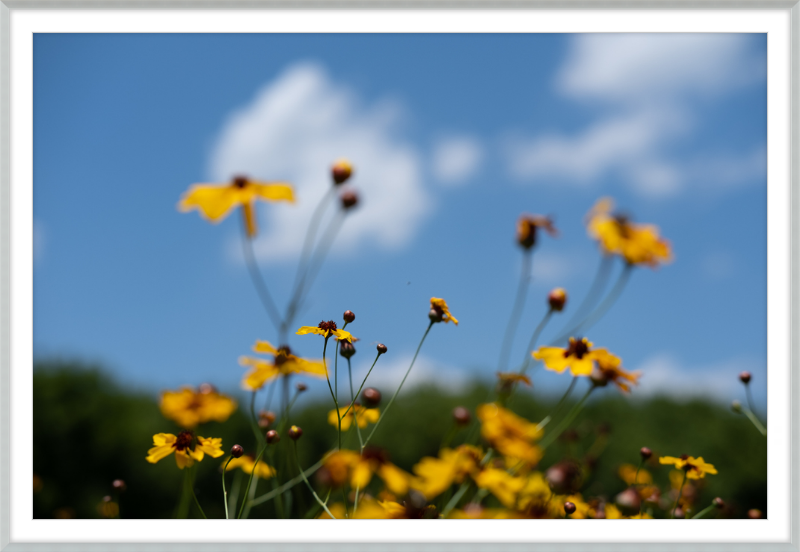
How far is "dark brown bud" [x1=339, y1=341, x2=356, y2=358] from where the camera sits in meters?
1.53

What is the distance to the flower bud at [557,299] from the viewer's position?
159cm

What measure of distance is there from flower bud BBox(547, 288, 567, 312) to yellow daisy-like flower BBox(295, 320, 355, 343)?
2.02 ft

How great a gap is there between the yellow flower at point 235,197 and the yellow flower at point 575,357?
32.0 inches

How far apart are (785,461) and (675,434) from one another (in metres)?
7.15

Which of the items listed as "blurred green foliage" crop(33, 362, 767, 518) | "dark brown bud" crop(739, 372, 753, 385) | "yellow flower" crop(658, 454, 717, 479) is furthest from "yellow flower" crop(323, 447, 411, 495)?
"blurred green foliage" crop(33, 362, 767, 518)

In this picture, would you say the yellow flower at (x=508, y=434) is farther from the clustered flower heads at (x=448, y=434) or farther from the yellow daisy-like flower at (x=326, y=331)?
the yellow daisy-like flower at (x=326, y=331)

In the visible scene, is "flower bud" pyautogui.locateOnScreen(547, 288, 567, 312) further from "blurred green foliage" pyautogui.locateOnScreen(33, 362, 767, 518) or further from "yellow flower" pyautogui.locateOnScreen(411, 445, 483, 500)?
"blurred green foliage" pyautogui.locateOnScreen(33, 362, 767, 518)

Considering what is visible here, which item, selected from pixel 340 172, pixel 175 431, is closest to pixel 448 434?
pixel 340 172

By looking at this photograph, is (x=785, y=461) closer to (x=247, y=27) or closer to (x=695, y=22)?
(x=695, y=22)

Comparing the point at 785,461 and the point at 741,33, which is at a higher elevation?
the point at 741,33

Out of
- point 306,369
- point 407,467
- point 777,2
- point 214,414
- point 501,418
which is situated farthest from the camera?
point 407,467

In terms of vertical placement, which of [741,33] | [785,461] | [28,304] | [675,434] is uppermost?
[741,33]

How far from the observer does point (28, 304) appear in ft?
5.49

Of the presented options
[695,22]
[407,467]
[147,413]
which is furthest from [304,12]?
[147,413]
